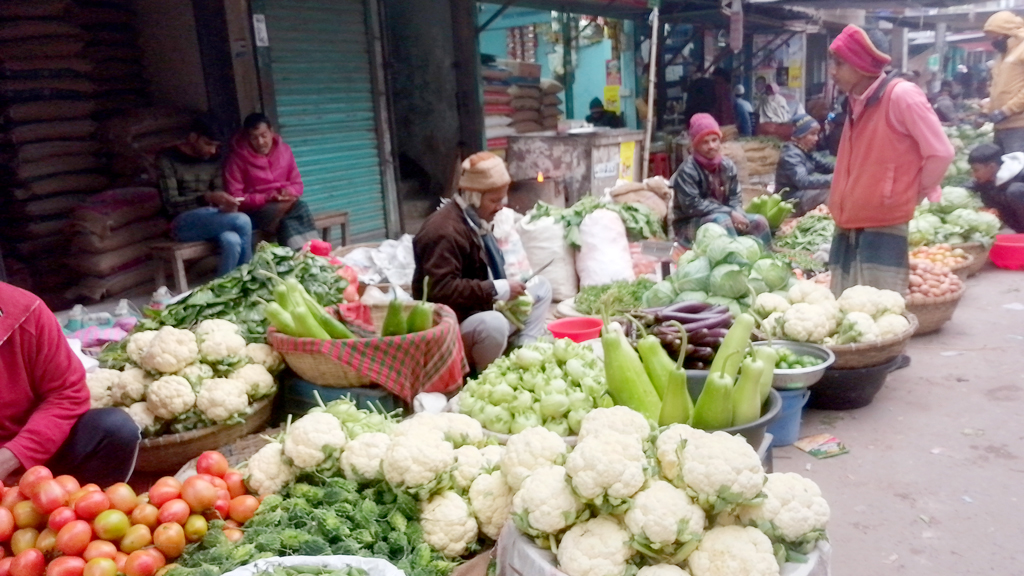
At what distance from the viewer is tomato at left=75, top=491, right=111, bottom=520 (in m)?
2.07

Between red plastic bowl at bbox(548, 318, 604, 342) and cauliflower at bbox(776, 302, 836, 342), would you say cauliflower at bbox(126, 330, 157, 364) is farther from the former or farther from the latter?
cauliflower at bbox(776, 302, 836, 342)

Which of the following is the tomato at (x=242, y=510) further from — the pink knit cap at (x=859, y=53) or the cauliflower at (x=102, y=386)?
the pink knit cap at (x=859, y=53)

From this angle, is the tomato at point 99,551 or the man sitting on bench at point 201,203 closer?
the tomato at point 99,551

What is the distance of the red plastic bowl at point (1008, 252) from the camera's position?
267 inches

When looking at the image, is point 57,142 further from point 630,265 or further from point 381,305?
point 630,265

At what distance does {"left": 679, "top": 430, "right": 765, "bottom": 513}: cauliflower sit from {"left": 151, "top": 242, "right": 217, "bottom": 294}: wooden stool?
4725 millimetres

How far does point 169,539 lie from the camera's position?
206cm

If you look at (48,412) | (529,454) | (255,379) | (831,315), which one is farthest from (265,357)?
(831,315)

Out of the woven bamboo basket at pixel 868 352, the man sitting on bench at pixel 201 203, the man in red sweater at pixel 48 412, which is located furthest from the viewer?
the man sitting on bench at pixel 201 203

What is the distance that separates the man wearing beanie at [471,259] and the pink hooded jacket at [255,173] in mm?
2395

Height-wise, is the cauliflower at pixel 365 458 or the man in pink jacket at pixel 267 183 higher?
the man in pink jacket at pixel 267 183

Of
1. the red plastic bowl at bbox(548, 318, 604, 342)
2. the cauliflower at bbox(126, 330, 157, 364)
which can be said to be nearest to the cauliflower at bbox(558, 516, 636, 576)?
the cauliflower at bbox(126, 330, 157, 364)

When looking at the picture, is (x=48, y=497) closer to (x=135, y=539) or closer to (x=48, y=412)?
(x=135, y=539)

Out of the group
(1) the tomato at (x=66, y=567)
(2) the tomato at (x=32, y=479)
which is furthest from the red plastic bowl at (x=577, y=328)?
(1) the tomato at (x=66, y=567)
